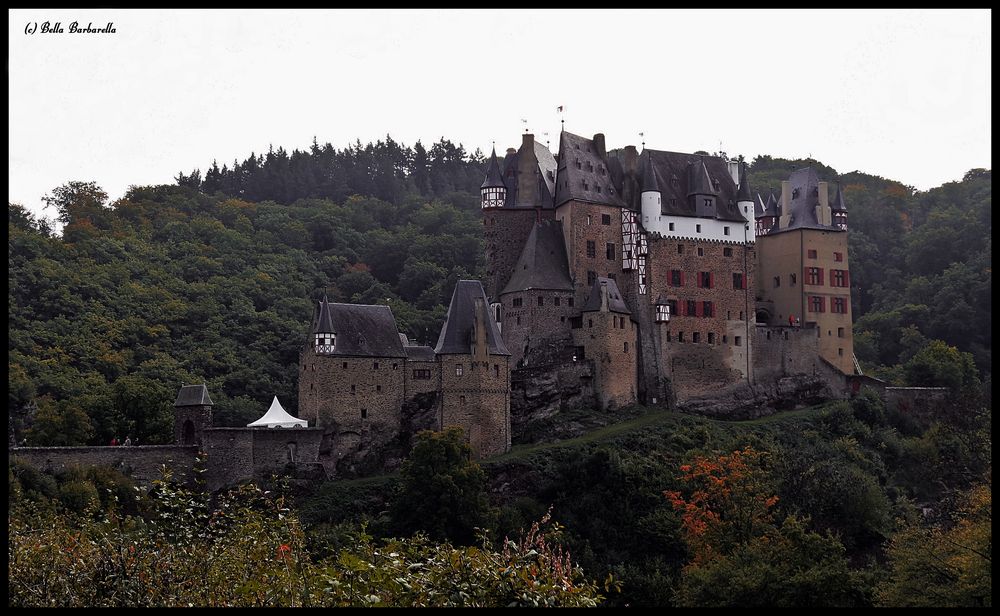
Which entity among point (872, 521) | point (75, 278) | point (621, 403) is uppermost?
point (75, 278)

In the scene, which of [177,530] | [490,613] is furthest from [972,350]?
[490,613]

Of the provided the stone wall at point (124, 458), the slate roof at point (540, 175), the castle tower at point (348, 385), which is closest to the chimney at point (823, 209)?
the slate roof at point (540, 175)

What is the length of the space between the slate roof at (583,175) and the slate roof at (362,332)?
12.6 m

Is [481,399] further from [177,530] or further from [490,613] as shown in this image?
[490,613]

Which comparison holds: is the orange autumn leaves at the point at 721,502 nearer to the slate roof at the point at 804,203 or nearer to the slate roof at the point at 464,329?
the slate roof at the point at 464,329

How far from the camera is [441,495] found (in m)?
53.8

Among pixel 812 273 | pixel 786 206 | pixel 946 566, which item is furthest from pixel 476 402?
pixel 786 206

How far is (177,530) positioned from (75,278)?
60879 millimetres

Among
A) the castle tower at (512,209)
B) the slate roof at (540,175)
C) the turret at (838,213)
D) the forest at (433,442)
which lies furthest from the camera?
the turret at (838,213)

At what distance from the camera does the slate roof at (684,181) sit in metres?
69.6

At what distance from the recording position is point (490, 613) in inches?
500

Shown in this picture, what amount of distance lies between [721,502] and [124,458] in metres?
23.7

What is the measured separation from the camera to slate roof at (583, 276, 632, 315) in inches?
2537

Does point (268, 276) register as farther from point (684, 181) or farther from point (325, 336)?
point (325, 336)
